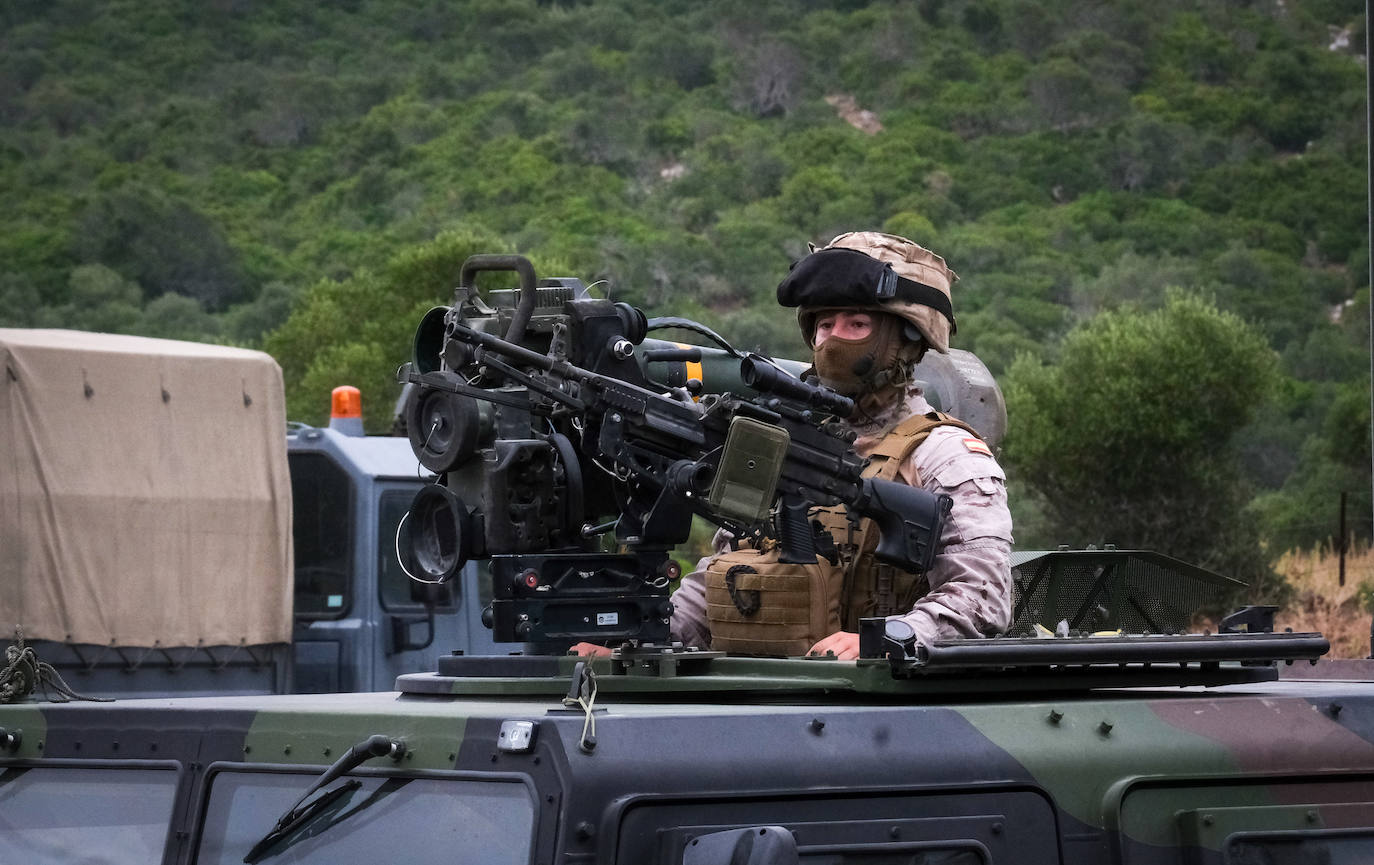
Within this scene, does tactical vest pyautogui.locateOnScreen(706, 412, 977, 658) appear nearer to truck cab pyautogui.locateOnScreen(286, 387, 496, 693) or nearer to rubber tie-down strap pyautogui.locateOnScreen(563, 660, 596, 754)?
rubber tie-down strap pyautogui.locateOnScreen(563, 660, 596, 754)

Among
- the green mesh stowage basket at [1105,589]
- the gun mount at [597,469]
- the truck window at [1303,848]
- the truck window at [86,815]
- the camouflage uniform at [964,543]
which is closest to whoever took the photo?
the truck window at [1303,848]

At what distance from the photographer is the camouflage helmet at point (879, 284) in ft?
14.5

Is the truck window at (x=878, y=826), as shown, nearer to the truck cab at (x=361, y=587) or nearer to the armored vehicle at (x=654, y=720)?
the armored vehicle at (x=654, y=720)

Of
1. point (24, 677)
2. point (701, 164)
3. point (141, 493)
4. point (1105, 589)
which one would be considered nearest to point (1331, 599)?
point (141, 493)

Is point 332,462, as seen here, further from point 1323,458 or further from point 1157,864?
point 1323,458

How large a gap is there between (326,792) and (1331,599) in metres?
16.8

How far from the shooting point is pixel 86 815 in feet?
12.5

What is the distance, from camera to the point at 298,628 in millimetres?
11227

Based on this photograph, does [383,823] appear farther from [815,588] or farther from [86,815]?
[815,588]

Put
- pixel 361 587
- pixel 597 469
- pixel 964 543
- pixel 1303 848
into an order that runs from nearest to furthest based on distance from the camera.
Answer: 1. pixel 1303 848
2. pixel 597 469
3. pixel 964 543
4. pixel 361 587

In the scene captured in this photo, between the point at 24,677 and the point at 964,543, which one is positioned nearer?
the point at 964,543

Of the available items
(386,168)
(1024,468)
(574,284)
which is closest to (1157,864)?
(574,284)

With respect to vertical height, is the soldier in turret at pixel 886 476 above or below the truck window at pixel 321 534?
above

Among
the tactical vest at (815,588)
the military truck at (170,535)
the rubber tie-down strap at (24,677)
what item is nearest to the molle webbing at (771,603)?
the tactical vest at (815,588)
